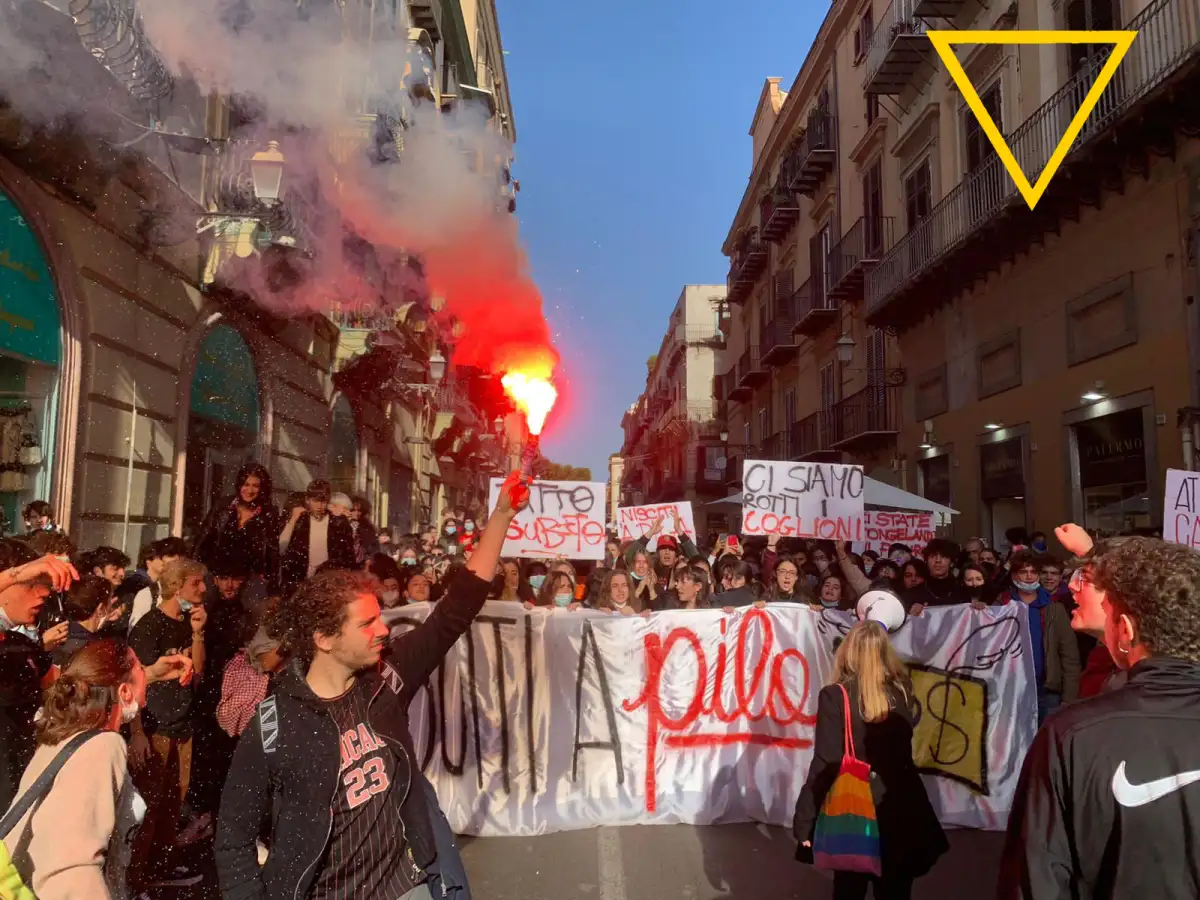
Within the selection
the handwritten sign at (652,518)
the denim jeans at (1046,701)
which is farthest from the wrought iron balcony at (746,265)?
the denim jeans at (1046,701)

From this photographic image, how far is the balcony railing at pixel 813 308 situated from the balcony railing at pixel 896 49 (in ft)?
18.6

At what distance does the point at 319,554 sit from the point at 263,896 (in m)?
3.85

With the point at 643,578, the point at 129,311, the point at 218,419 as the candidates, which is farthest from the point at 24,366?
the point at 643,578

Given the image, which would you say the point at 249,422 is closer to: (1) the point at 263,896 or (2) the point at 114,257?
(2) the point at 114,257

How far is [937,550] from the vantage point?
8055 millimetres

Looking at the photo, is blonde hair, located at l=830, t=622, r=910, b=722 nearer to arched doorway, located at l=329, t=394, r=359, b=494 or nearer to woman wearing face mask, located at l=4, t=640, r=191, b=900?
woman wearing face mask, located at l=4, t=640, r=191, b=900

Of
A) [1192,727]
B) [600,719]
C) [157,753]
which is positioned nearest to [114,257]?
[157,753]

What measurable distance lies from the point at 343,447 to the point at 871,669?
1467cm

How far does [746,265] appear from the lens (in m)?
34.0

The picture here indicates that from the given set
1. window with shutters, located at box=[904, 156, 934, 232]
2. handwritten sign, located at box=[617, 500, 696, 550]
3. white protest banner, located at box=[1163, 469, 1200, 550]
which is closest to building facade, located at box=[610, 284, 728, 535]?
window with shutters, located at box=[904, 156, 934, 232]

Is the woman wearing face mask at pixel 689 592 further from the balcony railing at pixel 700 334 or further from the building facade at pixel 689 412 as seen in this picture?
the balcony railing at pixel 700 334

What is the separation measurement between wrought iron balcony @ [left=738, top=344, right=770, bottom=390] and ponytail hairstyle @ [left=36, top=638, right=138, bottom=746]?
2979cm

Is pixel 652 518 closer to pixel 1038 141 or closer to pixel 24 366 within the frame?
pixel 24 366

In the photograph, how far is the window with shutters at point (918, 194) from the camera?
60.2ft
